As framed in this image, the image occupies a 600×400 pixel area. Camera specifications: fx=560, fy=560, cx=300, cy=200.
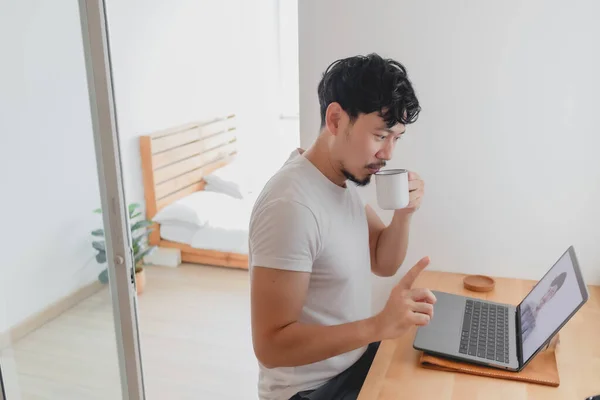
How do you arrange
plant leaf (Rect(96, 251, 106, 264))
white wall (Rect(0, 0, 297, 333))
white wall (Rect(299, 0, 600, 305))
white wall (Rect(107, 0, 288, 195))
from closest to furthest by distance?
white wall (Rect(299, 0, 600, 305)), white wall (Rect(0, 0, 297, 333)), plant leaf (Rect(96, 251, 106, 264)), white wall (Rect(107, 0, 288, 195))

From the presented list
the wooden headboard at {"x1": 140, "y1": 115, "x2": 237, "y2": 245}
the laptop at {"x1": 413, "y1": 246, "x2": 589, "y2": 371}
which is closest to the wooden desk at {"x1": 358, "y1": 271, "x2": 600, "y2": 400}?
the laptop at {"x1": 413, "y1": 246, "x2": 589, "y2": 371}

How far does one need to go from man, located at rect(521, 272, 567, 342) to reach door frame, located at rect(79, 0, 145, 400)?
47.9 inches

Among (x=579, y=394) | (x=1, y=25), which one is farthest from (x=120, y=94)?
(x=579, y=394)

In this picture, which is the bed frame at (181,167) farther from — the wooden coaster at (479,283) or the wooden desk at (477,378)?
the wooden desk at (477,378)

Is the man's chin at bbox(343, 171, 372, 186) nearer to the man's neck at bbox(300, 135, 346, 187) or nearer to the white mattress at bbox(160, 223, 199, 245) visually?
the man's neck at bbox(300, 135, 346, 187)

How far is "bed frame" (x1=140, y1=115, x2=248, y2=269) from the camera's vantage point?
13.4 feet

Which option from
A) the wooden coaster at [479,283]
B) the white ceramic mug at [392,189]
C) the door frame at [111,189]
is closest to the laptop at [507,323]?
the wooden coaster at [479,283]

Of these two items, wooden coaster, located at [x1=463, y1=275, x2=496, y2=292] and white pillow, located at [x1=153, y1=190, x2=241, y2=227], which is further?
white pillow, located at [x1=153, y1=190, x2=241, y2=227]

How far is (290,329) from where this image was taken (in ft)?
4.06

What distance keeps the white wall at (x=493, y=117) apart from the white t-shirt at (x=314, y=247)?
1.50ft

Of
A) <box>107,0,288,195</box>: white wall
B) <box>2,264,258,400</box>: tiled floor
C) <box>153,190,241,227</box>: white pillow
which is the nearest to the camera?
<box>2,264,258,400</box>: tiled floor

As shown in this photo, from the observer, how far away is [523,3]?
1.64 metres

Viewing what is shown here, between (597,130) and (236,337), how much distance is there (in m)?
2.13

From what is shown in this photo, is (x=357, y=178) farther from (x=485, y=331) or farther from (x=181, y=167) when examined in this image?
(x=181, y=167)
